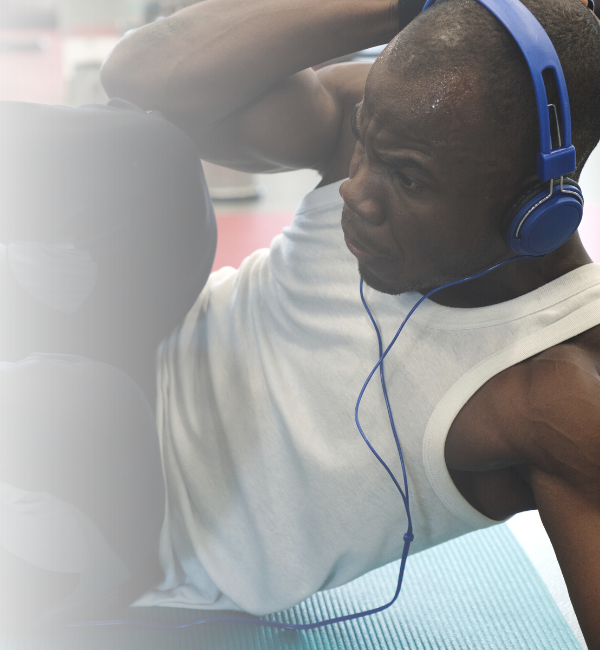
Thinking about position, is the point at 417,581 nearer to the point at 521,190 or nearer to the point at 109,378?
the point at 109,378

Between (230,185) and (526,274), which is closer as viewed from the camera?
(526,274)

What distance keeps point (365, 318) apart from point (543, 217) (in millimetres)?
236

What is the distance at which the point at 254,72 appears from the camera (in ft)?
2.60

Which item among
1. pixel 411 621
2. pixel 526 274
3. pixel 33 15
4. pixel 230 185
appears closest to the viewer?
pixel 526 274

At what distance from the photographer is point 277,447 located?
0.80 m

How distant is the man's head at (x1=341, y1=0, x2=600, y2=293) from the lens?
0.54 meters

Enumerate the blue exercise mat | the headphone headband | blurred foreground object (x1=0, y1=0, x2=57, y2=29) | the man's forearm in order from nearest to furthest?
the headphone headband, the man's forearm, the blue exercise mat, blurred foreground object (x1=0, y1=0, x2=57, y2=29)

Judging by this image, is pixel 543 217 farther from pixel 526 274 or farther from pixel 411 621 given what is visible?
pixel 411 621

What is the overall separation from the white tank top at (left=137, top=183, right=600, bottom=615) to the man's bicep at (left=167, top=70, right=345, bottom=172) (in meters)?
0.07

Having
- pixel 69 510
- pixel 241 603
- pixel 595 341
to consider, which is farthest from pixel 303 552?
pixel 595 341

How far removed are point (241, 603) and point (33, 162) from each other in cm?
57

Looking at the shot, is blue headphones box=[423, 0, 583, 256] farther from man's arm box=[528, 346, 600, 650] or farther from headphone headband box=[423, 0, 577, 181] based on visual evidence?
man's arm box=[528, 346, 600, 650]

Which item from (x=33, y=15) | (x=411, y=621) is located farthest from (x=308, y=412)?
(x=33, y=15)

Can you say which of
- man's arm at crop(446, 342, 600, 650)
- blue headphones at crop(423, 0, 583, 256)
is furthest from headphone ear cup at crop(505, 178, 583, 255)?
man's arm at crop(446, 342, 600, 650)
